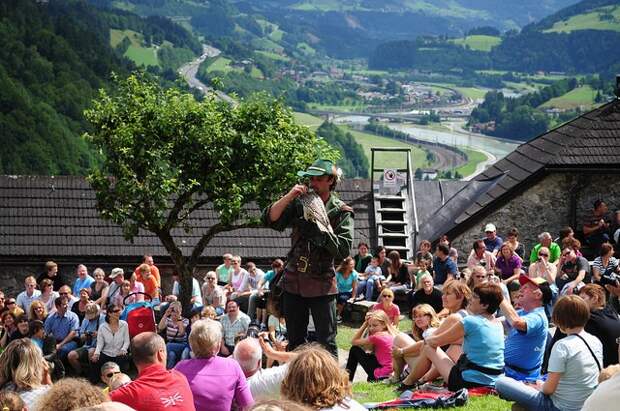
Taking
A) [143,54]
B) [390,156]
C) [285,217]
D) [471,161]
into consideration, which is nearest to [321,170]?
[285,217]

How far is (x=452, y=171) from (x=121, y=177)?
15371 centimetres

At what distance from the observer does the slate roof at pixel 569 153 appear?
21.8m

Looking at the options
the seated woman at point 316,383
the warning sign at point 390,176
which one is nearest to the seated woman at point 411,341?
the seated woman at point 316,383

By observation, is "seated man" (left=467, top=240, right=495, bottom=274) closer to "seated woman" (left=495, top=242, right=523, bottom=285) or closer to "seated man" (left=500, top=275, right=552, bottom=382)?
"seated woman" (left=495, top=242, right=523, bottom=285)

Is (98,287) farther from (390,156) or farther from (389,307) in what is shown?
(390,156)

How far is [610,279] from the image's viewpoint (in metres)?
14.0

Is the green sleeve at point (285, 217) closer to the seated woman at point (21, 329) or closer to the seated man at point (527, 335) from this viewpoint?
the seated man at point (527, 335)

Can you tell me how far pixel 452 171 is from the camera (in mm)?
170750

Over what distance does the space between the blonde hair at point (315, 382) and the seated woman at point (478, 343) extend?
3.73 meters

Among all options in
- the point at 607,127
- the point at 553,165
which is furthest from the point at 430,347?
the point at 607,127

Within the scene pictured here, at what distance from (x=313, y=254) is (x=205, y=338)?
4.64 feet

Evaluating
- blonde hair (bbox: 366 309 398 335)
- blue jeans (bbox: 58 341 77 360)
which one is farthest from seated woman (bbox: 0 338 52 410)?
blue jeans (bbox: 58 341 77 360)

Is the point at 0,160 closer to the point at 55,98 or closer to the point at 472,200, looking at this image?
the point at 55,98

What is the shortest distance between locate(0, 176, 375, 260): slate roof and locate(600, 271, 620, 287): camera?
365 inches
